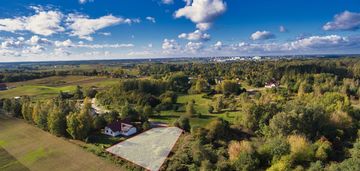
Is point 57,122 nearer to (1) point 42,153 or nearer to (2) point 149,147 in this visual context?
(1) point 42,153

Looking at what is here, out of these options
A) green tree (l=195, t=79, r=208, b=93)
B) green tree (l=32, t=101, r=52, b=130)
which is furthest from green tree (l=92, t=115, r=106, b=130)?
green tree (l=195, t=79, r=208, b=93)

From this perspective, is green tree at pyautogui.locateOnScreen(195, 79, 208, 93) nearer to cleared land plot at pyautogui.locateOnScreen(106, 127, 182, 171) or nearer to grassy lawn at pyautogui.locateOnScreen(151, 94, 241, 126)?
grassy lawn at pyautogui.locateOnScreen(151, 94, 241, 126)

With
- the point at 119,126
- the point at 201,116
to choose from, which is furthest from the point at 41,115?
the point at 201,116

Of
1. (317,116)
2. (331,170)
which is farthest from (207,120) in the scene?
(331,170)

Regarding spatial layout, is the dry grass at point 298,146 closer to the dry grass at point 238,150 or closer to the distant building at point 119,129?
the dry grass at point 238,150

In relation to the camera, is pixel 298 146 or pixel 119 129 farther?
pixel 119 129

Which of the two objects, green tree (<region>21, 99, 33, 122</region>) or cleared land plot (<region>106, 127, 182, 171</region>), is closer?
cleared land plot (<region>106, 127, 182, 171</region>)
